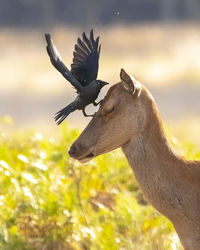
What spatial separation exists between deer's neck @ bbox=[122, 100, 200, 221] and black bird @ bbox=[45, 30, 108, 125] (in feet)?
1.29

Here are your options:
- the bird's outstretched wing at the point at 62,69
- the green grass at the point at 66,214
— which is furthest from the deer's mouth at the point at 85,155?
the green grass at the point at 66,214

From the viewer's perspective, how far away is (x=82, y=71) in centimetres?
397

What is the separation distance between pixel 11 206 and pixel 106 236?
0.98 meters

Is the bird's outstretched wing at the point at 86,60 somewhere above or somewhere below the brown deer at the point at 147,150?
above

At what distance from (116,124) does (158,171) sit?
38 centimetres

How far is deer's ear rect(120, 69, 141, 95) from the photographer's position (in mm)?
3598

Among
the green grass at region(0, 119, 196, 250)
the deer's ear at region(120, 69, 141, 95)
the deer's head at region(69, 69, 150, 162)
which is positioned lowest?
the green grass at region(0, 119, 196, 250)

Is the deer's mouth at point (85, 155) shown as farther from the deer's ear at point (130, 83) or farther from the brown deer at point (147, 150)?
the deer's ear at point (130, 83)

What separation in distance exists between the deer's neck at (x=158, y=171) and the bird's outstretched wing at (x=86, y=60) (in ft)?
1.70

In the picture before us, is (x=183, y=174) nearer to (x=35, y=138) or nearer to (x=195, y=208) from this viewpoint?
(x=195, y=208)

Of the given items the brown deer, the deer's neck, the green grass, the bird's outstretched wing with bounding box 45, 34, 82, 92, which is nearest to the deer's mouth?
the brown deer

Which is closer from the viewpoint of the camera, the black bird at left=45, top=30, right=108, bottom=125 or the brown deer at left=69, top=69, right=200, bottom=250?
the brown deer at left=69, top=69, right=200, bottom=250

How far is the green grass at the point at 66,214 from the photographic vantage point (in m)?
→ 5.32

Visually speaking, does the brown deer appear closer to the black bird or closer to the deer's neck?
the deer's neck
